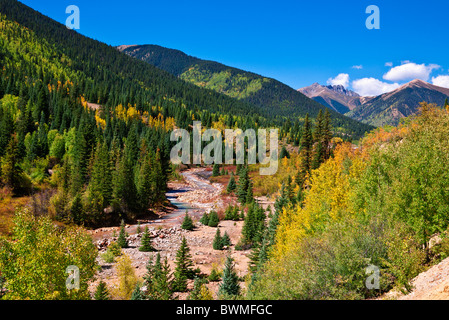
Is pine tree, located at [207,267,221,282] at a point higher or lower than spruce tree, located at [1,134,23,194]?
lower

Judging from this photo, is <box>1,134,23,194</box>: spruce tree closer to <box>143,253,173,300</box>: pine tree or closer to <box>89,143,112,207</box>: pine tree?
<box>89,143,112,207</box>: pine tree

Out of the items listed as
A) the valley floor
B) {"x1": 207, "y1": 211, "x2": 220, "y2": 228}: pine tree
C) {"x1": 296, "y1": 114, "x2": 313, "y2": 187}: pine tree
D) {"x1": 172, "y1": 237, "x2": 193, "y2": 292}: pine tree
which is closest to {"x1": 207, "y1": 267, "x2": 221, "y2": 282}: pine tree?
the valley floor

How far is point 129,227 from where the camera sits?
2138 inches

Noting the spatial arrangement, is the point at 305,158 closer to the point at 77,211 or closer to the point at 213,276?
the point at 213,276

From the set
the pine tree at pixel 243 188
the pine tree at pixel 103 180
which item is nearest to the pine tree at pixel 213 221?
the pine tree at pixel 243 188

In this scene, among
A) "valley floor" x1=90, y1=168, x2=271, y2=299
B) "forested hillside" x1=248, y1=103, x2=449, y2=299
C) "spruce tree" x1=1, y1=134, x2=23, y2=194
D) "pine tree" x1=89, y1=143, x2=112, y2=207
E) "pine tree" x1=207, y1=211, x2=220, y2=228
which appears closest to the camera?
"forested hillside" x1=248, y1=103, x2=449, y2=299

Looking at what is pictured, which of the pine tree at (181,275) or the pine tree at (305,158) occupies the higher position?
the pine tree at (305,158)

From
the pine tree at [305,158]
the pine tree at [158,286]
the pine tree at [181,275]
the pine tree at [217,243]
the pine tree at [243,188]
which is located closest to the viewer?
the pine tree at [158,286]

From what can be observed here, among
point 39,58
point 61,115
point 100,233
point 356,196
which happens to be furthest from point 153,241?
point 39,58

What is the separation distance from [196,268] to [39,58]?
743 feet

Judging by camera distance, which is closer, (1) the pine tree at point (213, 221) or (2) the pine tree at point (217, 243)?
(2) the pine tree at point (217, 243)

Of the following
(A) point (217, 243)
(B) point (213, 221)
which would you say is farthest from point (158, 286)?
(B) point (213, 221)

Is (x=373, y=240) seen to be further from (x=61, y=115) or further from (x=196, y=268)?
(x=61, y=115)

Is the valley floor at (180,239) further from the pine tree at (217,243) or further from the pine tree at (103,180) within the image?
the pine tree at (103,180)
